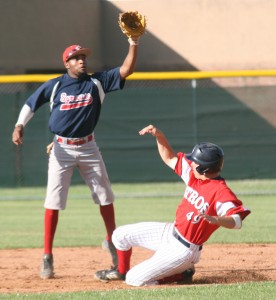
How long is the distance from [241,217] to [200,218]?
0.39 meters

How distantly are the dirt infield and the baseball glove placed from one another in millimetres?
1983

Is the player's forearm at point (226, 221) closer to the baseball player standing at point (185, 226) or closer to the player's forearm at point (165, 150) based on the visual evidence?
the baseball player standing at point (185, 226)

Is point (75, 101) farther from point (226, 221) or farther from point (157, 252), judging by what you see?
point (226, 221)

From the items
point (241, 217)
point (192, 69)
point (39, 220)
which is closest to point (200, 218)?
point (241, 217)

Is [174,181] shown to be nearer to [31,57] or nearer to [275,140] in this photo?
[275,140]

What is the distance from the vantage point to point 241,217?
6047 mm

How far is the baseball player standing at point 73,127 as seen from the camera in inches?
289

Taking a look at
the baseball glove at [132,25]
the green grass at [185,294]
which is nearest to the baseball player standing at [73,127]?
the baseball glove at [132,25]

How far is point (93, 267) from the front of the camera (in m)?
7.98

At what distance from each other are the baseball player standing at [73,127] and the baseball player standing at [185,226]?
722 millimetres

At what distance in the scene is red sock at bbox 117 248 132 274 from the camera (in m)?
6.89

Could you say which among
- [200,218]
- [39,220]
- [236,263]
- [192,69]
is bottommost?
[192,69]

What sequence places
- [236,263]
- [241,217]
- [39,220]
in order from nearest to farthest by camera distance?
1. [241,217]
2. [236,263]
3. [39,220]

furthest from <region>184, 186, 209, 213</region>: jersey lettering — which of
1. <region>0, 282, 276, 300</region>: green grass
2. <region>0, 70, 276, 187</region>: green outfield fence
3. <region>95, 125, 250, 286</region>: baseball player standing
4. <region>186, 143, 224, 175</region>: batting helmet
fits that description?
<region>0, 70, 276, 187</region>: green outfield fence
